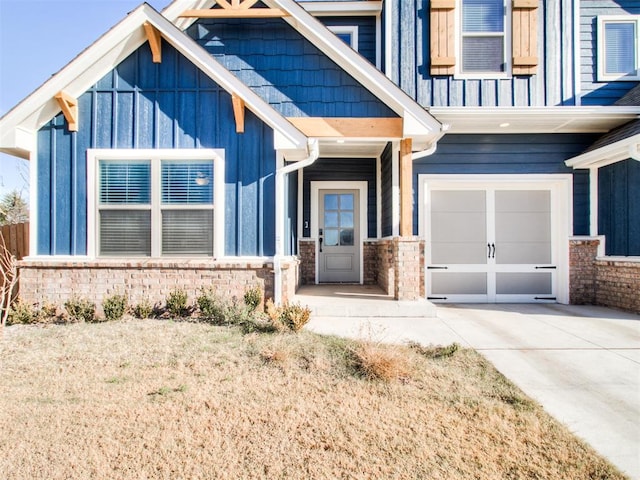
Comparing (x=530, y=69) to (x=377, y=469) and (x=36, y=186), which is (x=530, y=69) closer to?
(x=377, y=469)

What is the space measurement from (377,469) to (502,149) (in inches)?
258

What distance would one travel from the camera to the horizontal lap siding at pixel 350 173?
8.41 m

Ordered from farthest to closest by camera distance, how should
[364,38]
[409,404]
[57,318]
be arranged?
[364,38], [57,318], [409,404]

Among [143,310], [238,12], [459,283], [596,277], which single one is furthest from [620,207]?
[143,310]

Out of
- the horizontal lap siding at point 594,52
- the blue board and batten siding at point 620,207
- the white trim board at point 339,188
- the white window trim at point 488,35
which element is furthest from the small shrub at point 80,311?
the horizontal lap siding at point 594,52

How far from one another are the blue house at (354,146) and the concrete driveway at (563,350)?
83cm

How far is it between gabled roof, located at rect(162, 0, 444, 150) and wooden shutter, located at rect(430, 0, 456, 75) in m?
1.91

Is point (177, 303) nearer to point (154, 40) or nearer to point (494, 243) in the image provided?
point (154, 40)

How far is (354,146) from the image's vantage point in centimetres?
727

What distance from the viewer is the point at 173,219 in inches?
214

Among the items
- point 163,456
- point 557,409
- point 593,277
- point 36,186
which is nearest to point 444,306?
point 593,277

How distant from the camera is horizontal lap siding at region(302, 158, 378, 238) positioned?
8.41 m

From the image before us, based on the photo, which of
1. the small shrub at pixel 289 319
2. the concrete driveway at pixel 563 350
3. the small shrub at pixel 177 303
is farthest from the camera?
the small shrub at pixel 177 303

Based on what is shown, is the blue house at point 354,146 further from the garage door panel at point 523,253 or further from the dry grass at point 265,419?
the dry grass at point 265,419
